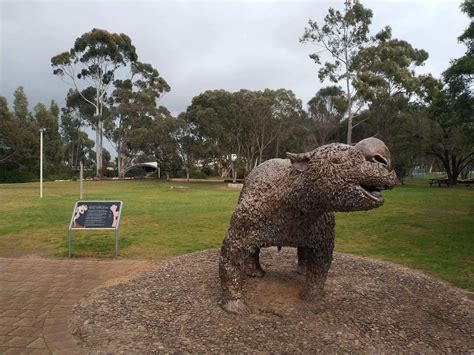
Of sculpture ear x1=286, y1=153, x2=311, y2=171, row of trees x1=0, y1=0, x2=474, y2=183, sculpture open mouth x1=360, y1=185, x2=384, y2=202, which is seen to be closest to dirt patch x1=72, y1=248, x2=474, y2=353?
sculpture open mouth x1=360, y1=185, x2=384, y2=202

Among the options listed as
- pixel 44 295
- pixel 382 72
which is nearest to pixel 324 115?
pixel 382 72

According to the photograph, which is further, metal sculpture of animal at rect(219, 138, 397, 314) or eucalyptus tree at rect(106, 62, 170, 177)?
eucalyptus tree at rect(106, 62, 170, 177)

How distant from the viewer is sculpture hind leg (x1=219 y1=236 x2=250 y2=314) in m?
4.38

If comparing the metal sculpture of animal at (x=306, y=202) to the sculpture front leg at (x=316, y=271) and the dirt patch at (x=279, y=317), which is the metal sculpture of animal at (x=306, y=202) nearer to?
the sculpture front leg at (x=316, y=271)

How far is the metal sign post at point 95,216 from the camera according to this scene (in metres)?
7.66

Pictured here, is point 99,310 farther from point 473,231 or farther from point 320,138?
point 320,138

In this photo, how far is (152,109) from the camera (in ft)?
161

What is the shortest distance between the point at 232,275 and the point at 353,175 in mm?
1891

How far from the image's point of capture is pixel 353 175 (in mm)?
3434

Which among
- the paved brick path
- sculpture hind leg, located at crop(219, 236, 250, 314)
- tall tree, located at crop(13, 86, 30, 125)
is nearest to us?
the paved brick path

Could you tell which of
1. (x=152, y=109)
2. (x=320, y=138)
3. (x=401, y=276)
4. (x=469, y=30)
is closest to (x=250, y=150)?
(x=320, y=138)

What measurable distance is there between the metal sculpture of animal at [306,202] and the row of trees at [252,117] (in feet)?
44.6

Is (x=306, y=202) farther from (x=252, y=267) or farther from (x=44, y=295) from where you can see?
(x=44, y=295)

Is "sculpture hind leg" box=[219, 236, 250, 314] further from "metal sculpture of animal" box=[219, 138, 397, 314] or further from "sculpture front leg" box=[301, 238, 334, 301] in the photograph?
"sculpture front leg" box=[301, 238, 334, 301]
